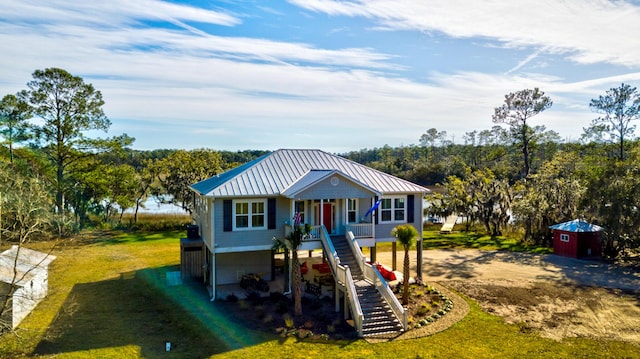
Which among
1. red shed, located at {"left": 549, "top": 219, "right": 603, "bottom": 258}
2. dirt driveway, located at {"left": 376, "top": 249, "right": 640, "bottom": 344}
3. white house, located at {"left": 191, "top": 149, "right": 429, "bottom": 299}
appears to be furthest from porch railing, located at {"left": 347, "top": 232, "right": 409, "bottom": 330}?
red shed, located at {"left": 549, "top": 219, "right": 603, "bottom": 258}

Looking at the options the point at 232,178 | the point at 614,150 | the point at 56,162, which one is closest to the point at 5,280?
the point at 232,178

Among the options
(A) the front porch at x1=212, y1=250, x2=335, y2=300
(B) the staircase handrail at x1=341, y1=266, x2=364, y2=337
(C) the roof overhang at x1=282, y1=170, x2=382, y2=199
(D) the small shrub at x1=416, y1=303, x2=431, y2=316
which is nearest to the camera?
(B) the staircase handrail at x1=341, y1=266, x2=364, y2=337

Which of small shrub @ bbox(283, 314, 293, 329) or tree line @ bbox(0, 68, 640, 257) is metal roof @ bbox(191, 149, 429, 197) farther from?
tree line @ bbox(0, 68, 640, 257)

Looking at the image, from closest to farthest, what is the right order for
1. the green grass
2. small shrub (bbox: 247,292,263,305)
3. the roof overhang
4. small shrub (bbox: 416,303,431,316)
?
the green grass, small shrub (bbox: 416,303,431,316), small shrub (bbox: 247,292,263,305), the roof overhang

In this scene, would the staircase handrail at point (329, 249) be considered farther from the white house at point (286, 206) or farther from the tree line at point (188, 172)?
the tree line at point (188, 172)

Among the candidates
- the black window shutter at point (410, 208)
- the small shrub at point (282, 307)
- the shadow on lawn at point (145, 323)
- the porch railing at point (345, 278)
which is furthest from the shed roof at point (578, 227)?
the shadow on lawn at point (145, 323)

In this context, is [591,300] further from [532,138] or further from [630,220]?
[532,138]
